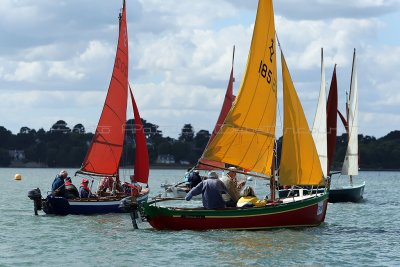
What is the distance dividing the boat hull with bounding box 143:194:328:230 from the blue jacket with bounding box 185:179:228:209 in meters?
0.21

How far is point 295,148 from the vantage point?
34.2 m

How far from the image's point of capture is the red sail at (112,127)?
42281 mm

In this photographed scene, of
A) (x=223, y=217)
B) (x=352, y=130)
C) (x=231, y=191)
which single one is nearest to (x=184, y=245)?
(x=223, y=217)

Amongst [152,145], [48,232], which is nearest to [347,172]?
[48,232]

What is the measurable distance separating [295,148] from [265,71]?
2.71m

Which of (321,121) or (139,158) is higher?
(321,121)

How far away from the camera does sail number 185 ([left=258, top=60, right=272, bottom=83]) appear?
33.8 metres

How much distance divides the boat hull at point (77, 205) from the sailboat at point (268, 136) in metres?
Result: 6.01

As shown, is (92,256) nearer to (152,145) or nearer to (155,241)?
(155,241)

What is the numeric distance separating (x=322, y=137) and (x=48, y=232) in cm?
1822

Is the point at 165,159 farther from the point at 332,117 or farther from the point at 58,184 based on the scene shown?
the point at 58,184

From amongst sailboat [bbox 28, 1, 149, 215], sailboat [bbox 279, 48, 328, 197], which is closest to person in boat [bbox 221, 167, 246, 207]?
sailboat [bbox 28, 1, 149, 215]

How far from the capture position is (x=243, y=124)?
33.5 meters

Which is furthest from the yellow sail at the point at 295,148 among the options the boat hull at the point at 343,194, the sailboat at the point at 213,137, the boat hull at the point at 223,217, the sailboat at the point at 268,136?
the boat hull at the point at 343,194
